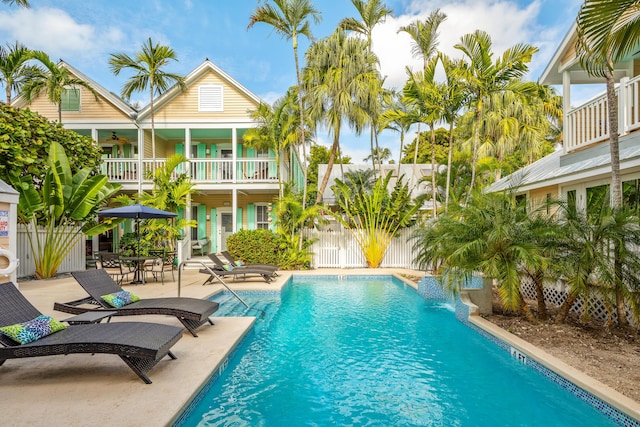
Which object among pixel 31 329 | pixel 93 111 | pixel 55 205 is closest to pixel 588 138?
pixel 31 329

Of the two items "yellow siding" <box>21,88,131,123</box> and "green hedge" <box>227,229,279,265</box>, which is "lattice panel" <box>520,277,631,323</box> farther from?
"yellow siding" <box>21,88,131,123</box>

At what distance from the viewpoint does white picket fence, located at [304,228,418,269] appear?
16219mm

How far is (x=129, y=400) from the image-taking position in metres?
3.66

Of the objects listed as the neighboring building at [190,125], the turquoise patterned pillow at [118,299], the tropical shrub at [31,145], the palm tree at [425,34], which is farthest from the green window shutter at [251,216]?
the turquoise patterned pillow at [118,299]

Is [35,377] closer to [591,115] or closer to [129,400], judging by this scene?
[129,400]

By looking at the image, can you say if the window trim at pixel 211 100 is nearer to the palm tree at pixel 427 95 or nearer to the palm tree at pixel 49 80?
the palm tree at pixel 49 80

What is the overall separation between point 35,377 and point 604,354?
22.9ft

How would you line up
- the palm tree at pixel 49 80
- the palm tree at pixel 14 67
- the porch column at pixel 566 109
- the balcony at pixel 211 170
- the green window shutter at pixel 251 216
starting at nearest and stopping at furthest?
the porch column at pixel 566 109 < the palm tree at pixel 49 80 < the palm tree at pixel 14 67 < the balcony at pixel 211 170 < the green window shutter at pixel 251 216

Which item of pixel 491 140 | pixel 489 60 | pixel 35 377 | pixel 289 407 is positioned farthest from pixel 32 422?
pixel 491 140

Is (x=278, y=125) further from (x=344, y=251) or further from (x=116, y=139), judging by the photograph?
(x=116, y=139)

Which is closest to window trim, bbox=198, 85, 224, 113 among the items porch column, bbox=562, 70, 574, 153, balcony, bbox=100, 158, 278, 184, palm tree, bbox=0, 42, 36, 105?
balcony, bbox=100, 158, 278, 184

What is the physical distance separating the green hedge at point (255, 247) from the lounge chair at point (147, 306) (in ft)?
27.5

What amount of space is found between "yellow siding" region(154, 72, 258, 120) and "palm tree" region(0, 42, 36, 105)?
18.1 feet

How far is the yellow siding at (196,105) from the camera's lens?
1816 centimetres
